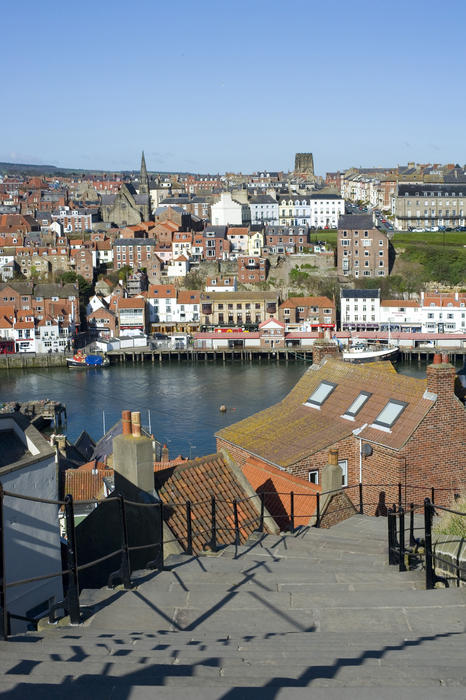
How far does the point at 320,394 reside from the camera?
11438mm

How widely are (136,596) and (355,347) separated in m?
42.4

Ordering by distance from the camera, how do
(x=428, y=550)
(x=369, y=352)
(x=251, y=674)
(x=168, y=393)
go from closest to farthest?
1. (x=251, y=674)
2. (x=428, y=550)
3. (x=168, y=393)
4. (x=369, y=352)

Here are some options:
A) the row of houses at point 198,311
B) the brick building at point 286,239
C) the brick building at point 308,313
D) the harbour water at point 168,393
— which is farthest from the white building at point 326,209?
the harbour water at point 168,393

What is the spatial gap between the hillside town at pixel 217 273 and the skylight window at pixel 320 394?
35.9 meters

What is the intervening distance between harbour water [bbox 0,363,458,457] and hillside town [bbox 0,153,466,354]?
15.7 feet

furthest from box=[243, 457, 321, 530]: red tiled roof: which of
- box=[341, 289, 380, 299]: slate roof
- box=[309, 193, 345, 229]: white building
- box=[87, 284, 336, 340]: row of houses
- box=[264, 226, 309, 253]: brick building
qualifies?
box=[309, 193, 345, 229]: white building

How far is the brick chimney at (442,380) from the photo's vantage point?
9.74 m

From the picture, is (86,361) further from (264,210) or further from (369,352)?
(264,210)

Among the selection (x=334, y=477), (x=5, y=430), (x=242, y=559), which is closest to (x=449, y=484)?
(x=334, y=477)

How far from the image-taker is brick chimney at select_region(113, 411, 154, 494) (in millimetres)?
6117

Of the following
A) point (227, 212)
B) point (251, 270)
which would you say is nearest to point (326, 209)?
point (227, 212)

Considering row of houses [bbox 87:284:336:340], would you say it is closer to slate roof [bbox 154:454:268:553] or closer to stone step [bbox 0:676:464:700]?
slate roof [bbox 154:454:268:553]

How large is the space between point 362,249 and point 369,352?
45.1 ft

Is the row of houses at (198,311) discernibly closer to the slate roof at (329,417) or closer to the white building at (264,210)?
the white building at (264,210)
